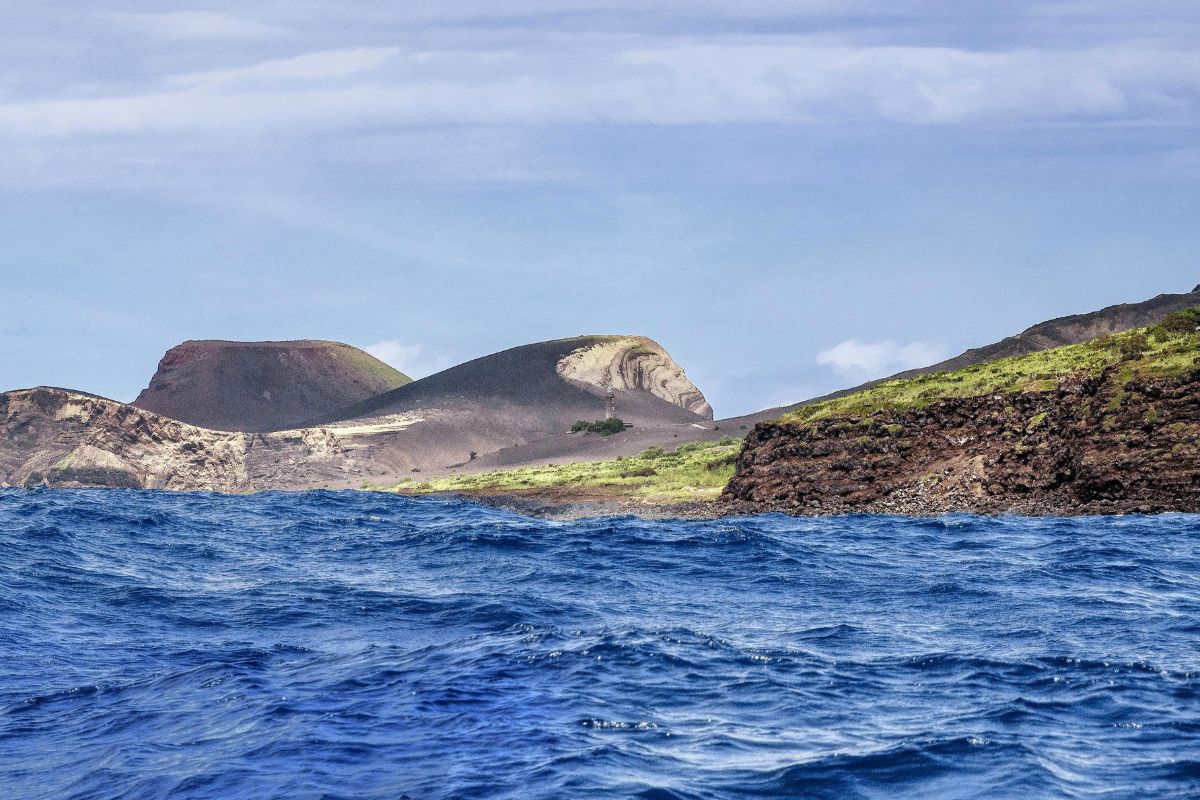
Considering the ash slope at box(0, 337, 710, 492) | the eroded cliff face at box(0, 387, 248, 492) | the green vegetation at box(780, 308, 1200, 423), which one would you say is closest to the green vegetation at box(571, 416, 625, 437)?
the ash slope at box(0, 337, 710, 492)

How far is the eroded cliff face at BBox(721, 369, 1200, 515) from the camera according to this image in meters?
48.2

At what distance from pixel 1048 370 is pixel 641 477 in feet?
98.7

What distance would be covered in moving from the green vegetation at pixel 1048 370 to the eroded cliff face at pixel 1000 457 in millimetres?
967

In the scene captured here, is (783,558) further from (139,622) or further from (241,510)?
(241,510)

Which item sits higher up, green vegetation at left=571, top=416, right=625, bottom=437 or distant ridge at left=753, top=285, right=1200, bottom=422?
distant ridge at left=753, top=285, right=1200, bottom=422

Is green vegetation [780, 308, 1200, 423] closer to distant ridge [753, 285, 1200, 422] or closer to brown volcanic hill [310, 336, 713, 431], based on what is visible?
distant ridge [753, 285, 1200, 422]

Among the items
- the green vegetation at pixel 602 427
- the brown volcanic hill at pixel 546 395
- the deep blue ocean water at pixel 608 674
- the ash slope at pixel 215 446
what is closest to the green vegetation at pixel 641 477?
the green vegetation at pixel 602 427

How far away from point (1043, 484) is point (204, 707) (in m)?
42.9

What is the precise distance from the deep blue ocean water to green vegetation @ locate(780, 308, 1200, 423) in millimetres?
21005

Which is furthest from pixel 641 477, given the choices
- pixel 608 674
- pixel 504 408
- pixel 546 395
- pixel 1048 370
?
pixel 546 395

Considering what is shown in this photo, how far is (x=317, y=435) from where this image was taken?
6280 inches

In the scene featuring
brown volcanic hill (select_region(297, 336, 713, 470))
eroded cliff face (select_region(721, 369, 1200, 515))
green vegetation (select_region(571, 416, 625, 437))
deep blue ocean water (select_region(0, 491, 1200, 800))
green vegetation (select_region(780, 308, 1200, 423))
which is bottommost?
deep blue ocean water (select_region(0, 491, 1200, 800))

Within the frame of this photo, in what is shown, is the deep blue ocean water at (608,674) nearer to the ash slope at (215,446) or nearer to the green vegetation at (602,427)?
the green vegetation at (602,427)

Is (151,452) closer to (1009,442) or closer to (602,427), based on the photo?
(602,427)
